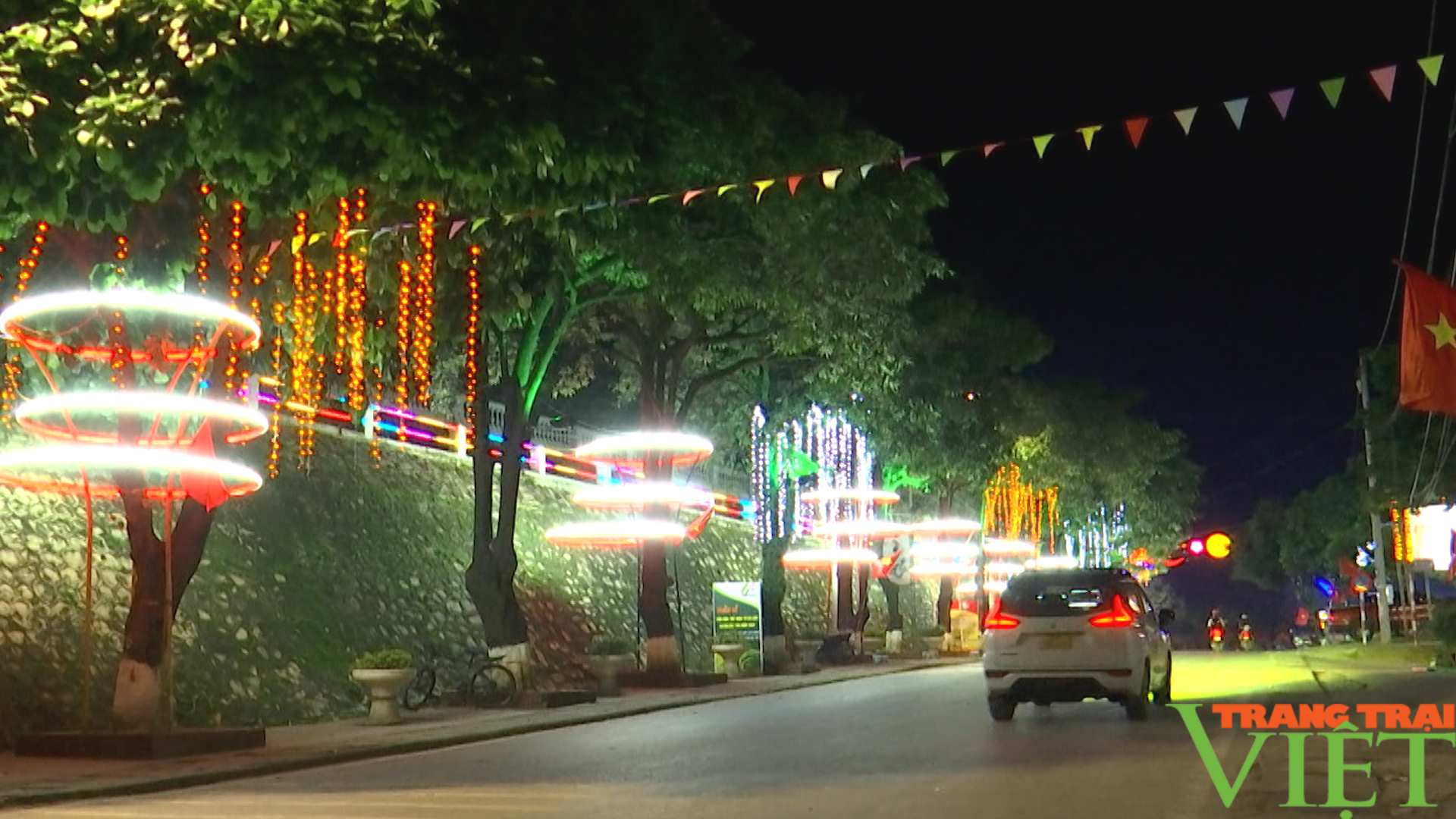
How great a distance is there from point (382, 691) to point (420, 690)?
12.5ft

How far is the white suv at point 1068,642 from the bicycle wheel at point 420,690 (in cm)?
874

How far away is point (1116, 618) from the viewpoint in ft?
56.7

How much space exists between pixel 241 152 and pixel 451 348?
571 inches

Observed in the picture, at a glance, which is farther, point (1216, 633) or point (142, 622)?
point (1216, 633)

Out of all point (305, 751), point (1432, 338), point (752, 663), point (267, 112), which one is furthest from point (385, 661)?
point (752, 663)

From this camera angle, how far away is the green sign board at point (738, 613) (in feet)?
108

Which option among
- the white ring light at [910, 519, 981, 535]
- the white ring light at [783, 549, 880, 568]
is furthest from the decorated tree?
the white ring light at [910, 519, 981, 535]

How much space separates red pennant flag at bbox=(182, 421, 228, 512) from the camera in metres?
17.2

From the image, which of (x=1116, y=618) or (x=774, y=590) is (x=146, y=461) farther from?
(x=774, y=590)

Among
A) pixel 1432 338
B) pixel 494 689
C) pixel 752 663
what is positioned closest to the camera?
pixel 1432 338

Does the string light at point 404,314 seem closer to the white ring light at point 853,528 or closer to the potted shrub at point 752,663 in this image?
the potted shrub at point 752,663

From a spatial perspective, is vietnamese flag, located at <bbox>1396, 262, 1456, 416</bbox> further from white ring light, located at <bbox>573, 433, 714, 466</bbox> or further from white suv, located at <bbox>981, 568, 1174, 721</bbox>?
white ring light, located at <bbox>573, 433, 714, 466</bbox>

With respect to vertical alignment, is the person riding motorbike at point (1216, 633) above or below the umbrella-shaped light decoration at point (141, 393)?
below

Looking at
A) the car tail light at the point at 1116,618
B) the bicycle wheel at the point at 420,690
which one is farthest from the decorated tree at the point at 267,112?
the bicycle wheel at the point at 420,690
